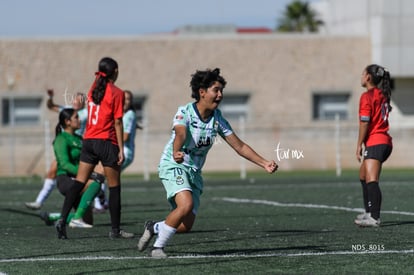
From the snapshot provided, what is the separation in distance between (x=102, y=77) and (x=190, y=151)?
2526 millimetres

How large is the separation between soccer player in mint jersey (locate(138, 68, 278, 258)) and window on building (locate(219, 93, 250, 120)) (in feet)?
116

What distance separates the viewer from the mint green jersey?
9984mm

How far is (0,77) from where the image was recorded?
141 feet

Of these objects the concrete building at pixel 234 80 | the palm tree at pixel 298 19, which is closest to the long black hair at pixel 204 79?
the concrete building at pixel 234 80

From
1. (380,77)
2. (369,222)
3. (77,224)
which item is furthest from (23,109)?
(369,222)

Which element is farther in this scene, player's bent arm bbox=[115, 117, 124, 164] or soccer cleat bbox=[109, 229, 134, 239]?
player's bent arm bbox=[115, 117, 124, 164]

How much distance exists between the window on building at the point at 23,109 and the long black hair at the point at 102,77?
31985 millimetres

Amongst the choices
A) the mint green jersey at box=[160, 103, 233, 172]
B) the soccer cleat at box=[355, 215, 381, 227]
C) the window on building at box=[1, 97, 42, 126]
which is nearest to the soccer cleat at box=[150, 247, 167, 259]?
the mint green jersey at box=[160, 103, 233, 172]

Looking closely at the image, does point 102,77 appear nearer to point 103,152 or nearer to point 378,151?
point 103,152

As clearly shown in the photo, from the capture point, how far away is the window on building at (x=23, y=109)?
43.7m

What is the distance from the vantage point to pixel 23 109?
43.9 metres

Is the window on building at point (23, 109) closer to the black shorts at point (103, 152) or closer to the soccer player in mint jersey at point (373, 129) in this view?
the soccer player in mint jersey at point (373, 129)

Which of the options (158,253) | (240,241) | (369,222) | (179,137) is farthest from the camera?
(369,222)

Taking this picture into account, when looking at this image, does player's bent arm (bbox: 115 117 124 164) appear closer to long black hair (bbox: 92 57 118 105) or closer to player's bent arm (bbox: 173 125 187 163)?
long black hair (bbox: 92 57 118 105)
